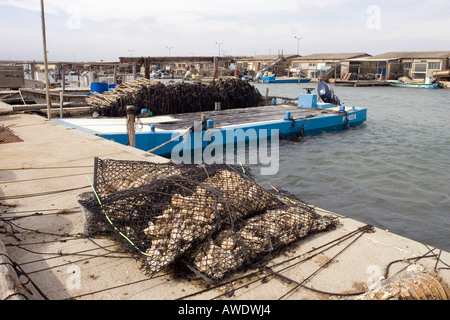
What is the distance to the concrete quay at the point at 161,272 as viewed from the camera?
321 cm

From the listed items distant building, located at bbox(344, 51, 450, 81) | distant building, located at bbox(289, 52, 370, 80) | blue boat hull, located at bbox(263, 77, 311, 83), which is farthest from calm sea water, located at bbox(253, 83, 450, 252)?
distant building, located at bbox(289, 52, 370, 80)

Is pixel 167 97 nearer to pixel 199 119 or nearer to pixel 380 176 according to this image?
pixel 199 119

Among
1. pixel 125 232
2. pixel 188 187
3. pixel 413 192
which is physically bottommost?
pixel 413 192

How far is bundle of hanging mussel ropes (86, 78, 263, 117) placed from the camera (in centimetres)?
1477

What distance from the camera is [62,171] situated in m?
6.56

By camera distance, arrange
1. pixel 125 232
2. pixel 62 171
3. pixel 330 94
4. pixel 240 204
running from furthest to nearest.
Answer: pixel 330 94 < pixel 62 171 < pixel 240 204 < pixel 125 232

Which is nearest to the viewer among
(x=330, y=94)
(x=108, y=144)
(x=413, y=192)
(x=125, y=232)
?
(x=125, y=232)

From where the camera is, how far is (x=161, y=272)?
3.56m

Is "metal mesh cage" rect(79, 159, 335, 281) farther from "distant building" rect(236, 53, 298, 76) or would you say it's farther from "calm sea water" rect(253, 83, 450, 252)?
"distant building" rect(236, 53, 298, 76)

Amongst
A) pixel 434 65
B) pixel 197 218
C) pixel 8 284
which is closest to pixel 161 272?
pixel 197 218

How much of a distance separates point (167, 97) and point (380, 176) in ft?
29.5

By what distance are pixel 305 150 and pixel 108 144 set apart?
7.77 metres
